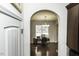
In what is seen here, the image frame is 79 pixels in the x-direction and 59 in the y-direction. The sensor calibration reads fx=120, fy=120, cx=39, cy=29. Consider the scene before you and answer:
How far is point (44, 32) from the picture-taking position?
0.76 m

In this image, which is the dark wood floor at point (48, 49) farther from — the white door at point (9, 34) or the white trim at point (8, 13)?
the white trim at point (8, 13)

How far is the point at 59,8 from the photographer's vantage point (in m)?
0.77

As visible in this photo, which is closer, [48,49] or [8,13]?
[8,13]

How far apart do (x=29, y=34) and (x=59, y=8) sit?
26cm

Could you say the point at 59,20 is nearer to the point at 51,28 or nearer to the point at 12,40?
the point at 51,28

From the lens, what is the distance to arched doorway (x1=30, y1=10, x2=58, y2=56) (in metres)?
0.75

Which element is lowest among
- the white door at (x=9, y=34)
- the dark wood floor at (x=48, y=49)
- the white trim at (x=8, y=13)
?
the dark wood floor at (x=48, y=49)

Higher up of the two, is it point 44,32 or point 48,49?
point 44,32

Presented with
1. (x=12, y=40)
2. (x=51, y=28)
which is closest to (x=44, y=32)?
(x=51, y=28)

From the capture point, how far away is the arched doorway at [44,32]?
0.75m

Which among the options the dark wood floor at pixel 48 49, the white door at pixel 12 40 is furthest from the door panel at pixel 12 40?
the dark wood floor at pixel 48 49

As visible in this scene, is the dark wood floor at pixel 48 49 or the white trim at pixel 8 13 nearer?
the white trim at pixel 8 13

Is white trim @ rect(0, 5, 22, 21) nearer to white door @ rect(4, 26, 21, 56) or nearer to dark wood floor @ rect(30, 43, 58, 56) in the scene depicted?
white door @ rect(4, 26, 21, 56)

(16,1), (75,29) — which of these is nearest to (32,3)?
(16,1)
